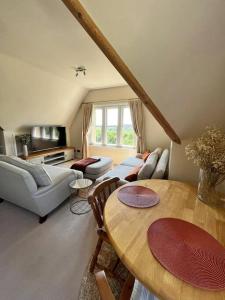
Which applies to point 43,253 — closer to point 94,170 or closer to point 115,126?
point 94,170

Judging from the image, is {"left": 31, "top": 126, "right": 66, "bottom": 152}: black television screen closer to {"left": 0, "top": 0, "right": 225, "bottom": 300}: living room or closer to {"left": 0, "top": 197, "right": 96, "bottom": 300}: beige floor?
{"left": 0, "top": 0, "right": 225, "bottom": 300}: living room

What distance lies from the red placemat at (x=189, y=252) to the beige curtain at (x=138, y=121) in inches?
143

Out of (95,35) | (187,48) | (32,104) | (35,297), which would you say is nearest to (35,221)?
(35,297)

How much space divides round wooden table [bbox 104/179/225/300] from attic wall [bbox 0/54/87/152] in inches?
127

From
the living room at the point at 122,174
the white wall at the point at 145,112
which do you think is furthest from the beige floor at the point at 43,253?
the white wall at the point at 145,112

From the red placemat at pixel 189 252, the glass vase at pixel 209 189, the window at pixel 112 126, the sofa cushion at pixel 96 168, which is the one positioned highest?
the window at pixel 112 126

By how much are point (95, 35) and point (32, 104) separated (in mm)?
3400

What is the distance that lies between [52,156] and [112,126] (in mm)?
Answer: 2280

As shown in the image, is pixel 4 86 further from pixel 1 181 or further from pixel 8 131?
pixel 1 181

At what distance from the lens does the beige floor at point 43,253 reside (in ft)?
4.44

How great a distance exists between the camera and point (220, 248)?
840 mm

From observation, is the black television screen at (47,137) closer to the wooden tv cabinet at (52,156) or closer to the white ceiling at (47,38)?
the wooden tv cabinet at (52,156)

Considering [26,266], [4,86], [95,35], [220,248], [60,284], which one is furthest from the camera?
[4,86]

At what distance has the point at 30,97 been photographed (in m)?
3.68
